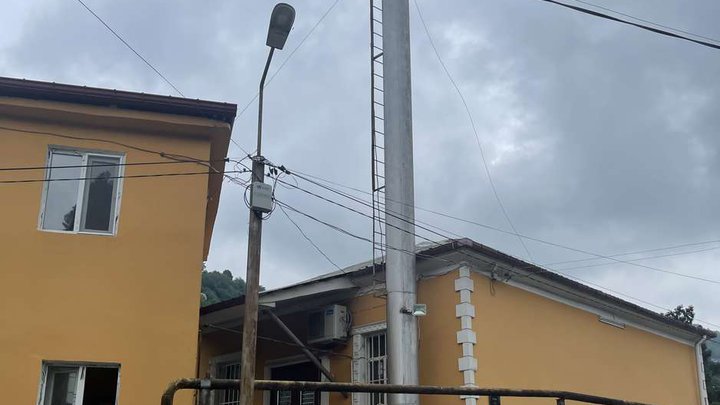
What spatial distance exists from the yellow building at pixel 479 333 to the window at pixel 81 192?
3834 mm

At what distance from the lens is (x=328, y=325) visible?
13766 millimetres

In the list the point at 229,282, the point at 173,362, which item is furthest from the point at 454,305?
the point at 229,282

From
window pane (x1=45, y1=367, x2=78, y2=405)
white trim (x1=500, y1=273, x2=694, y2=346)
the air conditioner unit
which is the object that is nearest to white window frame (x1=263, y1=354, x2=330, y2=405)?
the air conditioner unit

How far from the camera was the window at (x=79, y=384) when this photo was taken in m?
9.46

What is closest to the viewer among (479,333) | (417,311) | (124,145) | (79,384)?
(79,384)

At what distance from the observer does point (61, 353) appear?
9531 mm

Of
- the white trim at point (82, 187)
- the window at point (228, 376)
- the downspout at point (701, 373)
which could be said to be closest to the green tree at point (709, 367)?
the downspout at point (701, 373)

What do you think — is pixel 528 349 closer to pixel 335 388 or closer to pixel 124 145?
pixel 335 388

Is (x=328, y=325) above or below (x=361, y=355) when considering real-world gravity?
above

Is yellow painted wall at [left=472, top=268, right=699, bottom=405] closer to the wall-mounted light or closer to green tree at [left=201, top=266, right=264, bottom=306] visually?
the wall-mounted light

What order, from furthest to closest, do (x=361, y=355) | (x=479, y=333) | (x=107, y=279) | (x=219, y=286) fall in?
1. (x=219, y=286)
2. (x=361, y=355)
3. (x=479, y=333)
4. (x=107, y=279)

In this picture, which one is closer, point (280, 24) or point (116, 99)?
point (280, 24)

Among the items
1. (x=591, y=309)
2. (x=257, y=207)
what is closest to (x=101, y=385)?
(x=257, y=207)

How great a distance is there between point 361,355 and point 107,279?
5.00 metres
